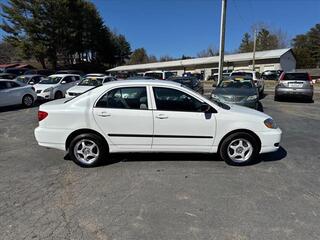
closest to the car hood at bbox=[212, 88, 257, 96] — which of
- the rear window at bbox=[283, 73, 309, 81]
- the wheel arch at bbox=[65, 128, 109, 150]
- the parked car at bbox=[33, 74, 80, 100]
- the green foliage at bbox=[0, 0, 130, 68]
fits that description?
the rear window at bbox=[283, 73, 309, 81]

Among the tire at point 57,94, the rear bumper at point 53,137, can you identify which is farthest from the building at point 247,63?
the rear bumper at point 53,137

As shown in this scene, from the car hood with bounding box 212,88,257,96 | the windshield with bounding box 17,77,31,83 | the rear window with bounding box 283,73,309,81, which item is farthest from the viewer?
the windshield with bounding box 17,77,31,83

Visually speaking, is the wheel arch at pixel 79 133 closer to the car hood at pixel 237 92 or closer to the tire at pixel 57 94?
the car hood at pixel 237 92

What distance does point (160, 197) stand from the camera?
4.34 meters

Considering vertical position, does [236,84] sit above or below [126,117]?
above

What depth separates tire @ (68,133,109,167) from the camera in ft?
18.2

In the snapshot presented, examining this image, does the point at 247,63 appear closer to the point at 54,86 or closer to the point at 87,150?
the point at 54,86

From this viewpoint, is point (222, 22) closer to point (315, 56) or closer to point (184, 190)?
point (184, 190)

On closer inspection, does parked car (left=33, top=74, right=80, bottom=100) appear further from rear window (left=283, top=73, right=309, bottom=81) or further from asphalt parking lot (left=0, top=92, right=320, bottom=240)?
rear window (left=283, top=73, right=309, bottom=81)

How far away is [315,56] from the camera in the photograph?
75.0 metres

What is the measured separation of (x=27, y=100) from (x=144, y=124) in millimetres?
10910

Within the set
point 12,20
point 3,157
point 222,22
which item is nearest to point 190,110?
point 3,157

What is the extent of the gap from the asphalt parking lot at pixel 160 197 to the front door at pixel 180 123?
42cm

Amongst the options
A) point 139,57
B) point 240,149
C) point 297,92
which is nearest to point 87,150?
point 240,149
